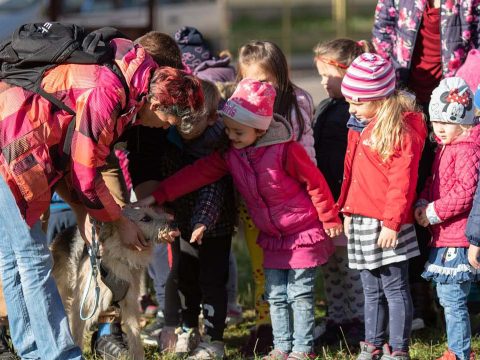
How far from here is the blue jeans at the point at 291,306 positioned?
4.90m

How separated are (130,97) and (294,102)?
1307 mm

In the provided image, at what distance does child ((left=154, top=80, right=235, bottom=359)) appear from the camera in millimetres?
5023

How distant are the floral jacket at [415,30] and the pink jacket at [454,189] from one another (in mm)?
851

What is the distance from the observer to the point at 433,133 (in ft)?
15.9

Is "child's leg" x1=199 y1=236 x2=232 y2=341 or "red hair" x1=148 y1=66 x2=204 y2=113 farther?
"child's leg" x1=199 y1=236 x2=232 y2=341

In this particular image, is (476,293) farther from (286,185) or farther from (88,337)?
(88,337)

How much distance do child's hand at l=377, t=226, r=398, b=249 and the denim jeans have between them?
0.17 metres

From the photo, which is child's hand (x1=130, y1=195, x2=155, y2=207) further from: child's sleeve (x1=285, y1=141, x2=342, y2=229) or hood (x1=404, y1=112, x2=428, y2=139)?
hood (x1=404, y1=112, x2=428, y2=139)

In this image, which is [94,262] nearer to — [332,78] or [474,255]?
[332,78]

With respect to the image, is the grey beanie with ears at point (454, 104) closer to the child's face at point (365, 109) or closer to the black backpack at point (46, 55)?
the child's face at point (365, 109)

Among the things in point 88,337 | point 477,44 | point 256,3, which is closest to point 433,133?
point 477,44

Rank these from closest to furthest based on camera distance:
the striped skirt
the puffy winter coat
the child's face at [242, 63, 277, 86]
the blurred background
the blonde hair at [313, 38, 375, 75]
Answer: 1. the puffy winter coat
2. the striped skirt
3. the child's face at [242, 63, 277, 86]
4. the blonde hair at [313, 38, 375, 75]
5. the blurred background

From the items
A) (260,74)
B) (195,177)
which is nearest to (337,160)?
(260,74)

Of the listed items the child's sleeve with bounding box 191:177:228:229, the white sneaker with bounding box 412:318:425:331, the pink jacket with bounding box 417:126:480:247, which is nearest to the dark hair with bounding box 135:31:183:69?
the child's sleeve with bounding box 191:177:228:229
